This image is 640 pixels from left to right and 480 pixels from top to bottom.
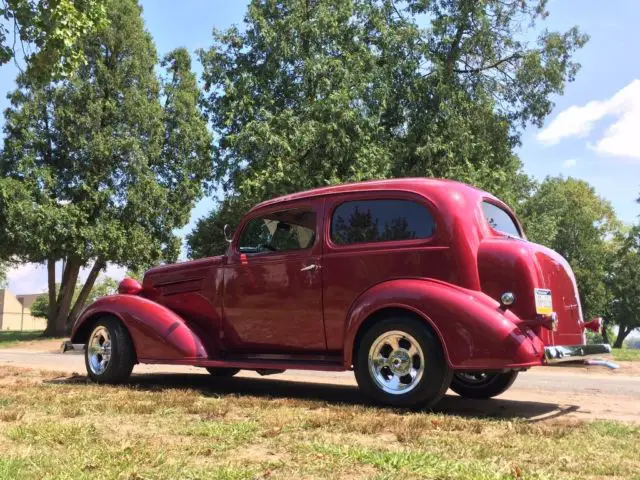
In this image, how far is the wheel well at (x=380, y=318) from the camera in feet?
17.1

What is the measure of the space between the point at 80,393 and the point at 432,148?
15539 millimetres

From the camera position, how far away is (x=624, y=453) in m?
3.78

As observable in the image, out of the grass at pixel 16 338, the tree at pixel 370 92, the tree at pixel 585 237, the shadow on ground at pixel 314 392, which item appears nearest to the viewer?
the shadow on ground at pixel 314 392

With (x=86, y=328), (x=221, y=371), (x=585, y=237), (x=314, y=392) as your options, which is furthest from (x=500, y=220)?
(x=585, y=237)

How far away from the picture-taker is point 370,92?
1978 centimetres

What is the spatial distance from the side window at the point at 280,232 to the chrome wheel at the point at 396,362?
132cm

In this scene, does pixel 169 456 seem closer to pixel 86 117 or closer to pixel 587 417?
pixel 587 417

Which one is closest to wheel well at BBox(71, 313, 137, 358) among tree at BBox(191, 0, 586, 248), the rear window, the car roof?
the car roof

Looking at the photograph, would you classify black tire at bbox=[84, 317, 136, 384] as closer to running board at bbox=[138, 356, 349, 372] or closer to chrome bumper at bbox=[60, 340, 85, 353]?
running board at bbox=[138, 356, 349, 372]

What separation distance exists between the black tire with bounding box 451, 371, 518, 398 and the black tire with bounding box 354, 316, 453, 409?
1.29 m

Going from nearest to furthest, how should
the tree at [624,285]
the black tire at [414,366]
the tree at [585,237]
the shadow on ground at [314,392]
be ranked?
1. the black tire at [414,366]
2. the shadow on ground at [314,392]
3. the tree at [585,237]
4. the tree at [624,285]

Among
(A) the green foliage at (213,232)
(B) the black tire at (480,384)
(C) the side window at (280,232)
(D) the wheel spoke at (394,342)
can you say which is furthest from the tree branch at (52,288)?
(D) the wheel spoke at (394,342)

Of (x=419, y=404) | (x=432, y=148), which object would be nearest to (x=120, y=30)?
(x=432, y=148)

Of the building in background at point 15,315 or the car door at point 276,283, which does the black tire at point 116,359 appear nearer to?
the car door at point 276,283
